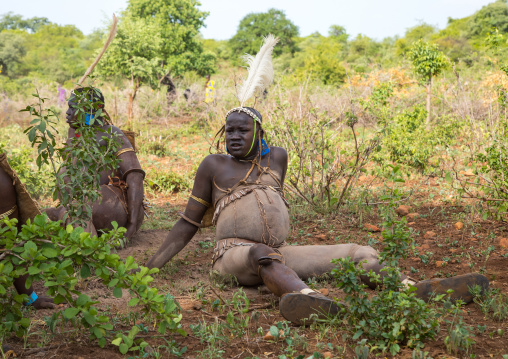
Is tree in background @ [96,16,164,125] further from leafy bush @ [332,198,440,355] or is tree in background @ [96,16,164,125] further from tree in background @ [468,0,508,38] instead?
tree in background @ [468,0,508,38]

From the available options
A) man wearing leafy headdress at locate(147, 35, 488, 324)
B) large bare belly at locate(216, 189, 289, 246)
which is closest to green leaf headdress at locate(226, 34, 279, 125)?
man wearing leafy headdress at locate(147, 35, 488, 324)

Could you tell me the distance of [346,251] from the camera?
10.00 ft

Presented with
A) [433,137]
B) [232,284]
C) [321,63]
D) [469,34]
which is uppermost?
[469,34]

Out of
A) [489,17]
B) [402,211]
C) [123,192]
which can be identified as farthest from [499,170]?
[489,17]

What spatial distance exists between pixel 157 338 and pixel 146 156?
6.90m

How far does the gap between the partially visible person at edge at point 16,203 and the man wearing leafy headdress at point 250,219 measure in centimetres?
82

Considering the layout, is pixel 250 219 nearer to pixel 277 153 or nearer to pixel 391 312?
pixel 277 153

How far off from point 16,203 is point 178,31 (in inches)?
723

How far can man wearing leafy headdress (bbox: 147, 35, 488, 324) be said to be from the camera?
2.89 meters

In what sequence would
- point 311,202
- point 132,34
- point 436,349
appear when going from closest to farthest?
point 436,349 < point 311,202 < point 132,34

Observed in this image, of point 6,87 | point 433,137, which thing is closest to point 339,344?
point 433,137

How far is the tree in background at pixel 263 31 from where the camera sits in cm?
4056

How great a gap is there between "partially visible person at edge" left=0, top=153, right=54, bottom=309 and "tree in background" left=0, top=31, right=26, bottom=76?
36.2m

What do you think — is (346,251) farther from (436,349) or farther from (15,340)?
(15,340)
